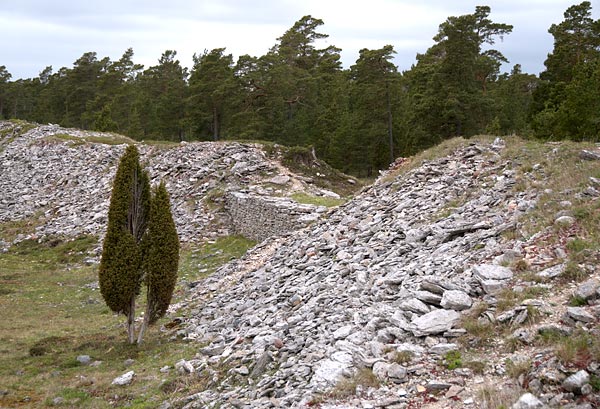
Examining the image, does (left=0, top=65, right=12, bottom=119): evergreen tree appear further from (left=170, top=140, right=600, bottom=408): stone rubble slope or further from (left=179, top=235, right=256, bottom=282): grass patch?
(left=170, top=140, right=600, bottom=408): stone rubble slope

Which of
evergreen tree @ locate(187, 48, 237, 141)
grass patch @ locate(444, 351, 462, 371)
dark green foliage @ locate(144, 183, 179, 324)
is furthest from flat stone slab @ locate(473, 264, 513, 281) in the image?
evergreen tree @ locate(187, 48, 237, 141)

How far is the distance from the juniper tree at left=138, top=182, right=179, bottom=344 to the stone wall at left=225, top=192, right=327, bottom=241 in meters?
8.06

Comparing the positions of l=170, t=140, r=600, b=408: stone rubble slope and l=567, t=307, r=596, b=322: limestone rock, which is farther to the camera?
l=170, t=140, r=600, b=408: stone rubble slope

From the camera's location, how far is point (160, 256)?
48.5 ft

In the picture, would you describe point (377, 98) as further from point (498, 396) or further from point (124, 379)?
point (498, 396)

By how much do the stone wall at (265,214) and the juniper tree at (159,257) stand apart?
26.4 ft

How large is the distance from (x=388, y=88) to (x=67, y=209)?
25.2 meters

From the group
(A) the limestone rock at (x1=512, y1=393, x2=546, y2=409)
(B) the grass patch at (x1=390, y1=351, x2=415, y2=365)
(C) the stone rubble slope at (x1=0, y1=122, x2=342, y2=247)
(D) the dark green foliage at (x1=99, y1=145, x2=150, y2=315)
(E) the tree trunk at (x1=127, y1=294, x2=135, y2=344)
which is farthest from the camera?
(C) the stone rubble slope at (x1=0, y1=122, x2=342, y2=247)

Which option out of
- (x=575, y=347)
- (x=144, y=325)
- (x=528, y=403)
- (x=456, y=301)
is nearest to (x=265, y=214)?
(x=144, y=325)

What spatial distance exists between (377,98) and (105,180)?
21.6 m

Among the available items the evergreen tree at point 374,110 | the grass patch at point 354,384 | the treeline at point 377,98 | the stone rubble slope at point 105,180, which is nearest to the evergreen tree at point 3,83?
the treeline at point 377,98

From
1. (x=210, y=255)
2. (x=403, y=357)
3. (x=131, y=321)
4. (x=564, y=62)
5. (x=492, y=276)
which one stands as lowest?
(x=210, y=255)

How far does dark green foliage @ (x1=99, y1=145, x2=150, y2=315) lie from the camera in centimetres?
1462

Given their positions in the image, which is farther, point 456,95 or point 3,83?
point 3,83
